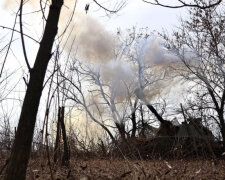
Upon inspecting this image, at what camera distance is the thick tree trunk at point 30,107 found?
71.4 inches

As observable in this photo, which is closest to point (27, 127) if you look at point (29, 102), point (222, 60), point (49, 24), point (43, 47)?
point (29, 102)

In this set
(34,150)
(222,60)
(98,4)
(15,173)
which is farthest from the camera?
(222,60)

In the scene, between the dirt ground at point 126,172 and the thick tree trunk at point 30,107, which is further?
the dirt ground at point 126,172

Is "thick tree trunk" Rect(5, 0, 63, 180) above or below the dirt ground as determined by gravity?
above

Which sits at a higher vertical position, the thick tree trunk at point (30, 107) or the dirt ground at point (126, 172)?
the thick tree trunk at point (30, 107)

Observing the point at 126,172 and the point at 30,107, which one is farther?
the point at 126,172

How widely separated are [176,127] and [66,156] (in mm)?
10238

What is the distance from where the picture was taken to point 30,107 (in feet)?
6.24

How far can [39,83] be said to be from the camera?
1.97m

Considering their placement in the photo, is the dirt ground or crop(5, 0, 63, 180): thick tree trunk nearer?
crop(5, 0, 63, 180): thick tree trunk

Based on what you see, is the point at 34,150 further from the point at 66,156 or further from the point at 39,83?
the point at 39,83

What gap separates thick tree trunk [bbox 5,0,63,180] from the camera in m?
1.81

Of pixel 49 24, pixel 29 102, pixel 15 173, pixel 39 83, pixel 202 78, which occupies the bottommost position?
pixel 15 173

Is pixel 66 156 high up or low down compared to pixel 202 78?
down
